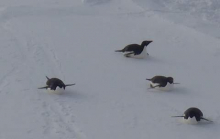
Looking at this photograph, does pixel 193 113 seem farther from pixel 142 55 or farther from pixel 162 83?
pixel 142 55

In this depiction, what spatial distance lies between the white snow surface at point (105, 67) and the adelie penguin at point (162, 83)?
0.05 m

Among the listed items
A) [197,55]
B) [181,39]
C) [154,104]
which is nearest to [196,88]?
[154,104]

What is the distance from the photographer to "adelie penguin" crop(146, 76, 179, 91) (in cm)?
397

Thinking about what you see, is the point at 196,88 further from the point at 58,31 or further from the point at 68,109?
the point at 58,31

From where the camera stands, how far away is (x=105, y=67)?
4.50 metres

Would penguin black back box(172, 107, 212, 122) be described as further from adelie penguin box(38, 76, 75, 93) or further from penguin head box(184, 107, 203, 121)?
adelie penguin box(38, 76, 75, 93)

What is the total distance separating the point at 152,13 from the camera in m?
5.97

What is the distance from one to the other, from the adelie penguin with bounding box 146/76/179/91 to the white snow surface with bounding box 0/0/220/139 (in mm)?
48

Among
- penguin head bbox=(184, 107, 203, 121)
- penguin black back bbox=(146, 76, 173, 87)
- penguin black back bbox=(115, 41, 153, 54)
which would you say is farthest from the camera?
penguin black back bbox=(115, 41, 153, 54)

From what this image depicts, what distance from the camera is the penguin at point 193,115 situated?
11.4 feet

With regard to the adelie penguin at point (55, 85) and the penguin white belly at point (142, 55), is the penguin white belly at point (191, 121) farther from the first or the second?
the penguin white belly at point (142, 55)

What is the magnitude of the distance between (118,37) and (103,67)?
83cm

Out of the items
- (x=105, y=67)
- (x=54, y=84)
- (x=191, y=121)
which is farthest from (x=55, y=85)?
(x=191, y=121)

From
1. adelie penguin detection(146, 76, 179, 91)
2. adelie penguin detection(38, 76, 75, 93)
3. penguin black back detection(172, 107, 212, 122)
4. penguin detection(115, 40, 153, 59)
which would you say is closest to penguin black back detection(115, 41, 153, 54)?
penguin detection(115, 40, 153, 59)
